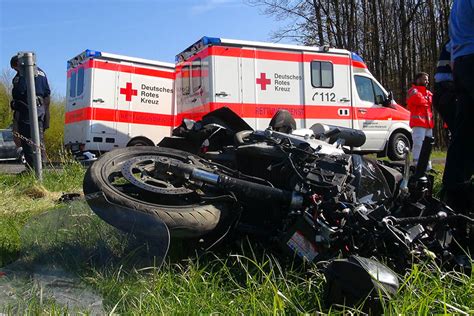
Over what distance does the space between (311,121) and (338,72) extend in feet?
5.01

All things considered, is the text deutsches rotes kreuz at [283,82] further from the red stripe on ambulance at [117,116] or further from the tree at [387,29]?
the tree at [387,29]

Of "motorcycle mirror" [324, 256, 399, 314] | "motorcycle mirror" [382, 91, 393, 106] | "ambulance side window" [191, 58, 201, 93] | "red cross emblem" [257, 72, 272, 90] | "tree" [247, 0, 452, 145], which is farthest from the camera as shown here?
"tree" [247, 0, 452, 145]

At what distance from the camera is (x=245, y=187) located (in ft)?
9.14

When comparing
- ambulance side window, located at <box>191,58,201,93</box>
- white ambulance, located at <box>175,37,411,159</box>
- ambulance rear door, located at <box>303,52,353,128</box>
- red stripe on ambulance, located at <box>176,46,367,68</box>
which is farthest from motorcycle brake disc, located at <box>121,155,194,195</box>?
ambulance rear door, located at <box>303,52,353,128</box>

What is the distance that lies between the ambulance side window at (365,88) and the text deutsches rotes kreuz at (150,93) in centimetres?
489

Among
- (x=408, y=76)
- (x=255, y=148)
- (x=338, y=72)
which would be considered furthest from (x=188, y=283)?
(x=408, y=76)

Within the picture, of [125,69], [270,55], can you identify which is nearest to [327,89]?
[270,55]

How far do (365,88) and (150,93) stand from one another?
5430mm

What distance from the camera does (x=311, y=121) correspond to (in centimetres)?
1216

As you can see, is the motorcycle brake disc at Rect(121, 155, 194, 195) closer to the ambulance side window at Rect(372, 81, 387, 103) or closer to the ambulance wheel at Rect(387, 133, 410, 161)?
the ambulance side window at Rect(372, 81, 387, 103)

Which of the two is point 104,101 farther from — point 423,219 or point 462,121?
point 423,219

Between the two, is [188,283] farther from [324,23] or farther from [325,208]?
[324,23]

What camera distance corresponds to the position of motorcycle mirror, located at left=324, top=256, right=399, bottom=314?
2008 millimetres

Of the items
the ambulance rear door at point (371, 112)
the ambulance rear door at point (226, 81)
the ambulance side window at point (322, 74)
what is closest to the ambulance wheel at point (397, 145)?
the ambulance rear door at point (371, 112)
